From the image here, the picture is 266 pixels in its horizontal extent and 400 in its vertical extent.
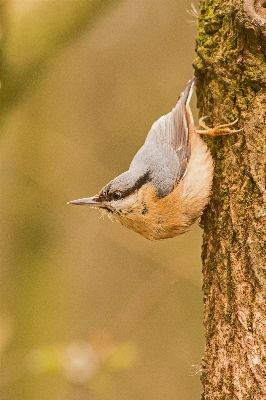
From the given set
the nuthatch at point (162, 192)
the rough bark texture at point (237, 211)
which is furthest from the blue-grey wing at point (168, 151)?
the rough bark texture at point (237, 211)

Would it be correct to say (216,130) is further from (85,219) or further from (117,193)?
(85,219)

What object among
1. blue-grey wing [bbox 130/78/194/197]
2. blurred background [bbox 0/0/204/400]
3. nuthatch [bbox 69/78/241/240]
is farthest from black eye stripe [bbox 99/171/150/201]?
blurred background [bbox 0/0/204/400]

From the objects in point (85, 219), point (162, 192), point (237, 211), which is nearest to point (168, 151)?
point (162, 192)

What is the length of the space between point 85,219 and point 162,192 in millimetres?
3423

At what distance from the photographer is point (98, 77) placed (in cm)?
673

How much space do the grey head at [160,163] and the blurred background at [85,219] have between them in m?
0.95

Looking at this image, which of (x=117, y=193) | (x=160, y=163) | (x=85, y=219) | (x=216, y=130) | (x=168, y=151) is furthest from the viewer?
(x=85, y=219)

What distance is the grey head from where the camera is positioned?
11.4 ft

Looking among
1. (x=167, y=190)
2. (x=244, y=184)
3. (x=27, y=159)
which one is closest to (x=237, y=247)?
(x=244, y=184)

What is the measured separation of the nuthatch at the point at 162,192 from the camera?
3.43m

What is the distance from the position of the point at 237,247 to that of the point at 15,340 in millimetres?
3341

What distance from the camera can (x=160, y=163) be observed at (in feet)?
12.1

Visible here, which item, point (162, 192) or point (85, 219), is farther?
point (85, 219)

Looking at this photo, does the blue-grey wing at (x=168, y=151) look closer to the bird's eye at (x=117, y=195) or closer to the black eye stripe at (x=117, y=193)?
the black eye stripe at (x=117, y=193)
